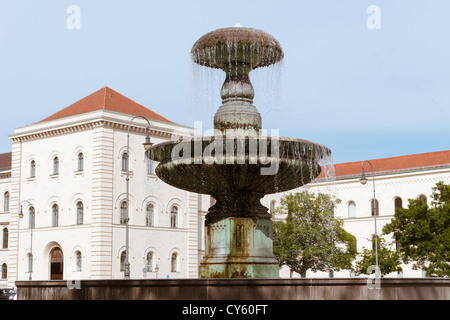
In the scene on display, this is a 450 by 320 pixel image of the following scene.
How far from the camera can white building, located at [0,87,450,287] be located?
4641 cm

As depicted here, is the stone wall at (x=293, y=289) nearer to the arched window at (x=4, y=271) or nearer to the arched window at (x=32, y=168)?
the arched window at (x=32, y=168)

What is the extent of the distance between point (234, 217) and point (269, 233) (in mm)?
784

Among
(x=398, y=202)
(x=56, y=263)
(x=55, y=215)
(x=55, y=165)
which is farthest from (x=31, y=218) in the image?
(x=398, y=202)

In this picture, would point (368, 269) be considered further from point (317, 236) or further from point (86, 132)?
point (86, 132)

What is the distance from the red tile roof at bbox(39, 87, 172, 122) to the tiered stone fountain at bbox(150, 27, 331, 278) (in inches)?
1346

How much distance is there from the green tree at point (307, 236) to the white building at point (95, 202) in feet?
8.44

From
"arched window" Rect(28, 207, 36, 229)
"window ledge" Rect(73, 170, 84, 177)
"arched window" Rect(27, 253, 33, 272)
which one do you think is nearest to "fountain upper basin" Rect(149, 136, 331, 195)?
"window ledge" Rect(73, 170, 84, 177)

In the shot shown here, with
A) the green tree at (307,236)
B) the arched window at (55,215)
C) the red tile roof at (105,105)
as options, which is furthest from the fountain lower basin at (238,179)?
the arched window at (55,215)

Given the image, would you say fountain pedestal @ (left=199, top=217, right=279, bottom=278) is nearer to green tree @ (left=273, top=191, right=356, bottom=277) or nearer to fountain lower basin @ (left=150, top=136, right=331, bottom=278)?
fountain lower basin @ (left=150, top=136, right=331, bottom=278)

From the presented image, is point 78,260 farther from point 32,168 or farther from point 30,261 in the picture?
point 32,168

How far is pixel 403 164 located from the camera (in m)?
60.3

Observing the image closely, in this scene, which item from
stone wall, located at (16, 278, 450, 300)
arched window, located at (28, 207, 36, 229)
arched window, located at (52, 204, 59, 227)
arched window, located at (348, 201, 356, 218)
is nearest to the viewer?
stone wall, located at (16, 278, 450, 300)

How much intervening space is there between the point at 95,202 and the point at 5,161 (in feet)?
64.1
